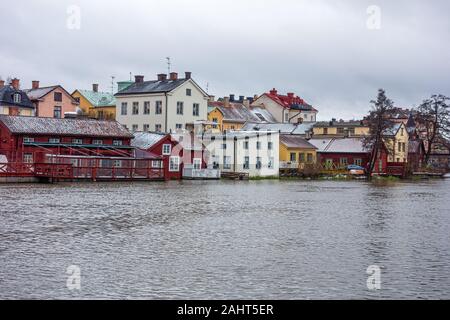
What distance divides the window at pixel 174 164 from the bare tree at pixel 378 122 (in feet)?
90.3

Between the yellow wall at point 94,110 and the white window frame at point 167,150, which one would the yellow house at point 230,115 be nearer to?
the yellow wall at point 94,110

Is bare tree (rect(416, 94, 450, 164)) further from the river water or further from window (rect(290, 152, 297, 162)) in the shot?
the river water

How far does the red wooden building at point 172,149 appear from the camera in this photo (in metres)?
68.4

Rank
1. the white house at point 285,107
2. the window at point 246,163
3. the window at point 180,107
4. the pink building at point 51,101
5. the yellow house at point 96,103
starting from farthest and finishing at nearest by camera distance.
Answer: the white house at point 285,107, the yellow house at point 96,103, the pink building at point 51,101, the window at point 180,107, the window at point 246,163

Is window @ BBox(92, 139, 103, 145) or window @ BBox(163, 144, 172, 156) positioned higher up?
window @ BBox(92, 139, 103, 145)

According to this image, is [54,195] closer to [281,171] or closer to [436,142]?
[281,171]

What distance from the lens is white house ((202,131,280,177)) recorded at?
3000 inches

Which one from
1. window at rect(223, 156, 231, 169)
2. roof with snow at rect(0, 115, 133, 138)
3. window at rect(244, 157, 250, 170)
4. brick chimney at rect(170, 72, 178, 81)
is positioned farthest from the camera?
brick chimney at rect(170, 72, 178, 81)

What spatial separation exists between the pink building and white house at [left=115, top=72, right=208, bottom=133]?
21.4 ft

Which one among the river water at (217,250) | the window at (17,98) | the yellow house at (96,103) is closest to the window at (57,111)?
the window at (17,98)

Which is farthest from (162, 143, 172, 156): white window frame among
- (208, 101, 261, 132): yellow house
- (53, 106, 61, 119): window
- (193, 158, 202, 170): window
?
(208, 101, 261, 132): yellow house

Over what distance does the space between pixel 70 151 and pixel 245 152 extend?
69.6 feet

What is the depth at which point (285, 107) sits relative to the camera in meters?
124

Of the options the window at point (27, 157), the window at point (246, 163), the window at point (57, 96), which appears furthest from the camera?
the window at point (57, 96)
